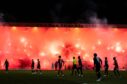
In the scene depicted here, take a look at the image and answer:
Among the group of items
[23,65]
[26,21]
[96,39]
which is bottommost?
[23,65]

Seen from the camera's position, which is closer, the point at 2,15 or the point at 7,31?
the point at 7,31

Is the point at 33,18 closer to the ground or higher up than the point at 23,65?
higher up

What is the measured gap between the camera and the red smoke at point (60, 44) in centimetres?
6316

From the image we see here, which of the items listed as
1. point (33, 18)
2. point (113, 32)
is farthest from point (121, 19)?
point (33, 18)

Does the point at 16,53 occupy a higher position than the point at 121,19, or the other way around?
the point at 121,19

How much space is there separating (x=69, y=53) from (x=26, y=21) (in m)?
10.2

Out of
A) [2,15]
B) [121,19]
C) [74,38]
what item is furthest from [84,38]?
[2,15]

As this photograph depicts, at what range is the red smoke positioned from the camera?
63.2 meters

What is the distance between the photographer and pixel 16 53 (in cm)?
6316

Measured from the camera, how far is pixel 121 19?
7038 centimetres

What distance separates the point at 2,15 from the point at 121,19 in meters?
22.1

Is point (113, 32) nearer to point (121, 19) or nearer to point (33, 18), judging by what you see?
point (121, 19)

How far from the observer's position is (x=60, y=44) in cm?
6444

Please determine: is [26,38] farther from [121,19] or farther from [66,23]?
[121,19]
